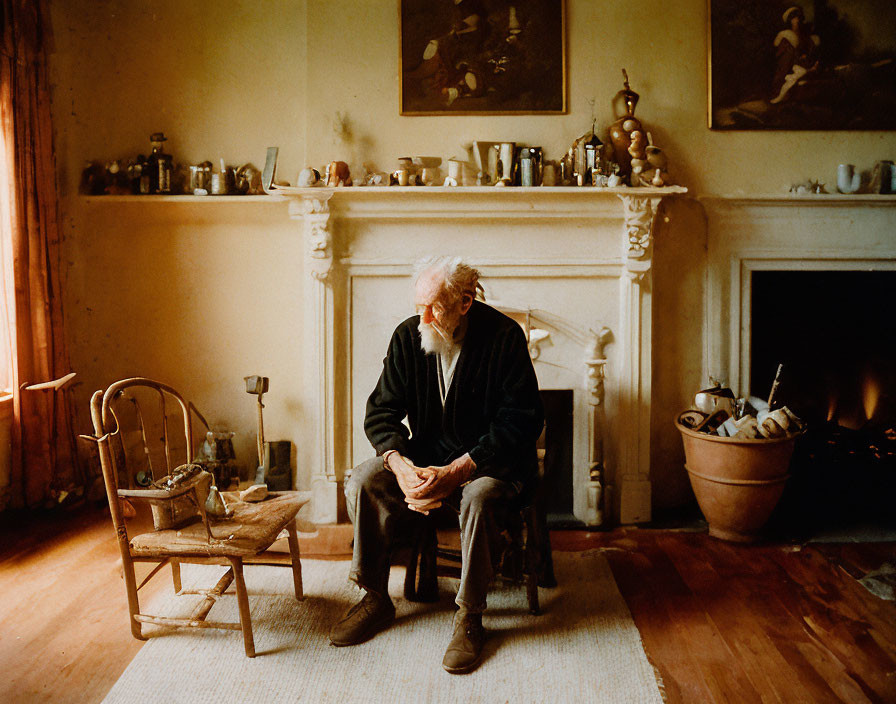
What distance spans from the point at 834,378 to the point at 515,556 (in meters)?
2.13

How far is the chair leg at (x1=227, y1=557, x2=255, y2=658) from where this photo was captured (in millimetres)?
1987

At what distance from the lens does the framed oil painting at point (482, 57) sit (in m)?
3.12

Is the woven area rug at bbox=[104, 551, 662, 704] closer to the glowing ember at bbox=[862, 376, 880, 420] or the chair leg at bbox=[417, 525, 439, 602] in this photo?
the chair leg at bbox=[417, 525, 439, 602]

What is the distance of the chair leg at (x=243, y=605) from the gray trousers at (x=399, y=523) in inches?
13.5

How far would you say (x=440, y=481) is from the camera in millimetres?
2117

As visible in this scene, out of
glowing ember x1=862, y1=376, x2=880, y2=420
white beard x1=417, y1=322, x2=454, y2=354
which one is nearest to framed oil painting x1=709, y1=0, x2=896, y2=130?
glowing ember x1=862, y1=376, x2=880, y2=420

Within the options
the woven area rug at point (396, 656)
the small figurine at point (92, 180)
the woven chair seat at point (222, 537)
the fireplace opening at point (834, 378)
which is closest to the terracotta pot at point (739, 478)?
the fireplace opening at point (834, 378)

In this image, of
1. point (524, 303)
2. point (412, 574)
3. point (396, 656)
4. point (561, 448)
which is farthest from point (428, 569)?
point (524, 303)

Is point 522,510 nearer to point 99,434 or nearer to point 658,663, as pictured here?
point 658,663

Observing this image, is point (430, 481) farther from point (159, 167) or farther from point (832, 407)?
point (832, 407)

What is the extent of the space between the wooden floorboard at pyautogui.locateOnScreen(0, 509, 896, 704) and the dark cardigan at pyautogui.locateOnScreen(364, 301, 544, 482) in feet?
2.60

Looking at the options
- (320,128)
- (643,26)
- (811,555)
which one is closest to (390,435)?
(320,128)

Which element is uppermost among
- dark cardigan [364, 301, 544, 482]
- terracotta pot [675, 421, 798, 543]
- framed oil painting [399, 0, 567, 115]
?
framed oil painting [399, 0, 567, 115]

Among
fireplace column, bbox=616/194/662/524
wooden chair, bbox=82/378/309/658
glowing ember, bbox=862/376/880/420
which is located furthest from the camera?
glowing ember, bbox=862/376/880/420
